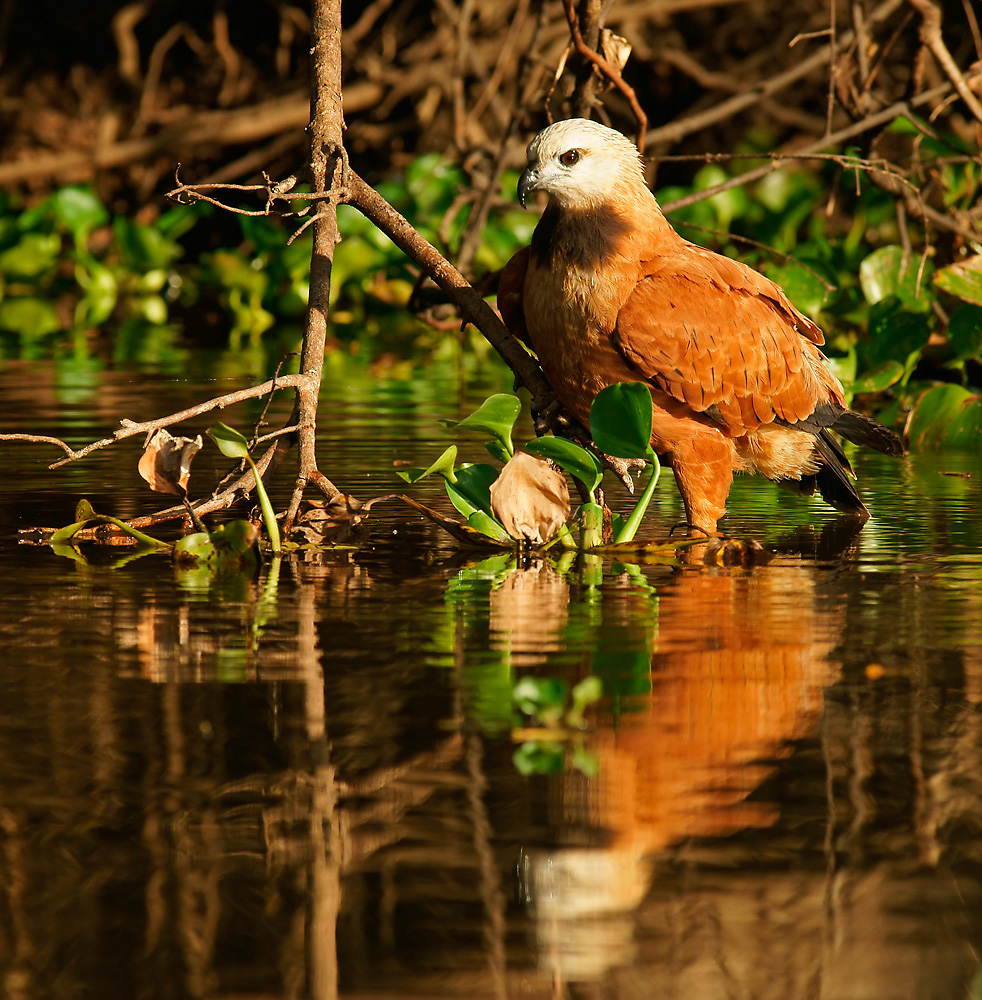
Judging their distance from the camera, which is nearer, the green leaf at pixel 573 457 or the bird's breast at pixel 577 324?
the green leaf at pixel 573 457

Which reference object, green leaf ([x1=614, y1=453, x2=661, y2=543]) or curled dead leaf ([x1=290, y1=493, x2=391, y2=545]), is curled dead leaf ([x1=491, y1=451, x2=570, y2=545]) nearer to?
green leaf ([x1=614, y1=453, x2=661, y2=543])

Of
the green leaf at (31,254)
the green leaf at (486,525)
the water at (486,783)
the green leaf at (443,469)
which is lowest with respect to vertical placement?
the water at (486,783)

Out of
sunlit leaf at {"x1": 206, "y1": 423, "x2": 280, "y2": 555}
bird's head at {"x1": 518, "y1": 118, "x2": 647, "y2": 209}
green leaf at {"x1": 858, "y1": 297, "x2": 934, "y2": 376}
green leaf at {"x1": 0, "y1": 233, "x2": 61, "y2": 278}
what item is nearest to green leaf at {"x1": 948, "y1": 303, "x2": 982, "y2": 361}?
green leaf at {"x1": 858, "y1": 297, "x2": 934, "y2": 376}

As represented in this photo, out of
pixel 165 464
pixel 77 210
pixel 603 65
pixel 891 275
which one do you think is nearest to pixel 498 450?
pixel 165 464

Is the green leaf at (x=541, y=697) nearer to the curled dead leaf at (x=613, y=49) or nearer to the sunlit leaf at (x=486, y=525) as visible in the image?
the sunlit leaf at (x=486, y=525)

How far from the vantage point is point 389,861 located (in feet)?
5.92

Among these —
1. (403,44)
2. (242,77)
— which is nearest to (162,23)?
(242,77)

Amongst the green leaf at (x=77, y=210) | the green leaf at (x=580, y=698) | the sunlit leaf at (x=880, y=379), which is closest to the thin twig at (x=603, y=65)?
the sunlit leaf at (x=880, y=379)

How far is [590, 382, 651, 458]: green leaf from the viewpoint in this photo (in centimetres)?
356

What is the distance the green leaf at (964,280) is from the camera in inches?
214

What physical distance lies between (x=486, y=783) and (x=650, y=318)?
2009 mm

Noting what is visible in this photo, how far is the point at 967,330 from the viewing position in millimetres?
5930

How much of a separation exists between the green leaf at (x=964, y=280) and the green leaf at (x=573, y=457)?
2241 millimetres

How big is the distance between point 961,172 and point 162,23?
7.30 meters
